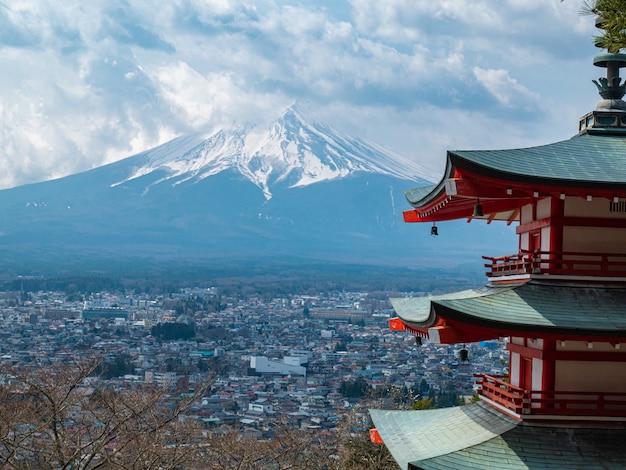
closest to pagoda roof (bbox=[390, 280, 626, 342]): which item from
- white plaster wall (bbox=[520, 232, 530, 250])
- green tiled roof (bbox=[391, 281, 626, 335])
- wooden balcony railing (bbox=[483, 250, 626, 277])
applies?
green tiled roof (bbox=[391, 281, 626, 335])

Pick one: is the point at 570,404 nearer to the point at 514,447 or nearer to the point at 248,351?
the point at 514,447

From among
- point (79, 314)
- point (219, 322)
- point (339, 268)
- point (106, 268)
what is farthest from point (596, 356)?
point (339, 268)

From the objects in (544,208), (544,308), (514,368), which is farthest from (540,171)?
(514,368)

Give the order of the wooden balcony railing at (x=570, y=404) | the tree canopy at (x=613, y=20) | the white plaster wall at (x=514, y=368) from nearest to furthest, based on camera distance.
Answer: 1. the tree canopy at (x=613, y=20)
2. the wooden balcony railing at (x=570, y=404)
3. the white plaster wall at (x=514, y=368)

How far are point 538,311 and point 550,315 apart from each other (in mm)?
123

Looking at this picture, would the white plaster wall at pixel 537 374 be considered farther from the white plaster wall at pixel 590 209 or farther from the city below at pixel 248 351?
the city below at pixel 248 351

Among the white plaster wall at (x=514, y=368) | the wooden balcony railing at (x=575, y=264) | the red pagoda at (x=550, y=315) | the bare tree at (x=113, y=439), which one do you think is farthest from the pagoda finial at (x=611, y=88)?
the bare tree at (x=113, y=439)

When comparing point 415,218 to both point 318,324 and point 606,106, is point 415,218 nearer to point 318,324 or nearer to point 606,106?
point 606,106

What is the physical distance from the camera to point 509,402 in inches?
396

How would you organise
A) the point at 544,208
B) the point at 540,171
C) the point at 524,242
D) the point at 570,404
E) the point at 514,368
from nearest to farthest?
1. the point at 540,171
2. the point at 570,404
3. the point at 544,208
4. the point at 514,368
5. the point at 524,242

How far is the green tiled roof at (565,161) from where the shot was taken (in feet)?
30.3

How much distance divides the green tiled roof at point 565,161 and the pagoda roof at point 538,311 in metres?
1.09

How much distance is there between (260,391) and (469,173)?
4485cm

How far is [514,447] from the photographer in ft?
31.0
